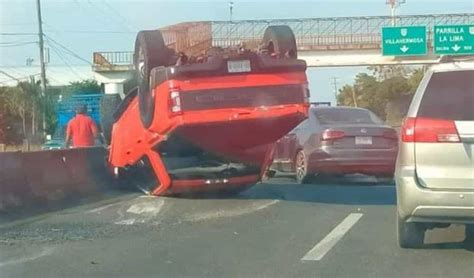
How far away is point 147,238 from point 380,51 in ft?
133

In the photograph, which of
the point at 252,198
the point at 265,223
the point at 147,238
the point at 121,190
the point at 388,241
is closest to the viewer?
the point at 388,241

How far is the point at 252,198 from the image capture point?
1357 centimetres

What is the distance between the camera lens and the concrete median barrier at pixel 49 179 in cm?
1285

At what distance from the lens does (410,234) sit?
28.7 ft

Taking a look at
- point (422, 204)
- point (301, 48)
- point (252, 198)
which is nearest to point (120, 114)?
point (252, 198)

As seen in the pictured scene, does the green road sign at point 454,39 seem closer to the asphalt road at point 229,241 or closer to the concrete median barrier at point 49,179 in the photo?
the concrete median barrier at point 49,179

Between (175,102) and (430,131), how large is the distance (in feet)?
14.9

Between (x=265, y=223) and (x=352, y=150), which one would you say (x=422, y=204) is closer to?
(x=265, y=223)

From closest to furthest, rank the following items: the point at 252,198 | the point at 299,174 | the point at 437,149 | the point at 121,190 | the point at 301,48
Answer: the point at 437,149
the point at 252,198
the point at 121,190
the point at 299,174
the point at 301,48

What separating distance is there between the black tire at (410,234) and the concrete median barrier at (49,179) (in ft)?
18.8

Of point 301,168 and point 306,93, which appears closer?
point 306,93

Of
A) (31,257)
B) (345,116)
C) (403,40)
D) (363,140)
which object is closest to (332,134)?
(363,140)

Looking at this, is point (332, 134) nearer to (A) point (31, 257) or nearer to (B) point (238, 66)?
(B) point (238, 66)

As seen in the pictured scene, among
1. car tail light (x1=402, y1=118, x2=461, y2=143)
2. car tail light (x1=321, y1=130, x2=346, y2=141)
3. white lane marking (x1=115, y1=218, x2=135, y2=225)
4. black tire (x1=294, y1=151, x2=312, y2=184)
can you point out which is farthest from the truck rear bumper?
car tail light (x1=402, y1=118, x2=461, y2=143)
